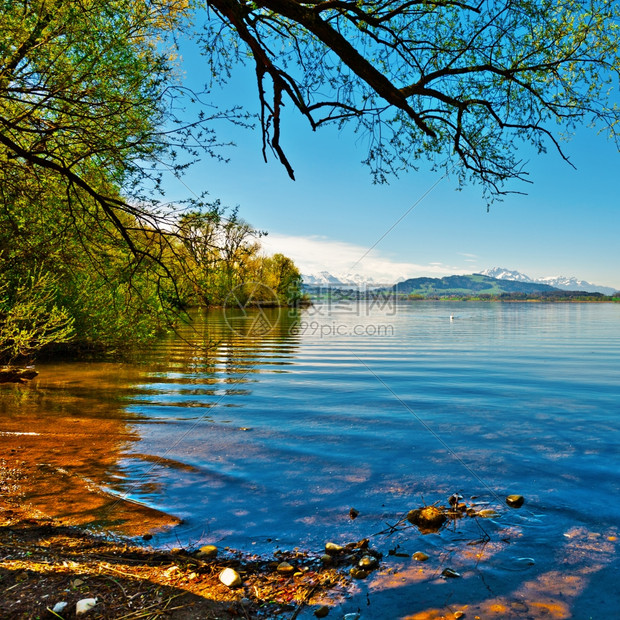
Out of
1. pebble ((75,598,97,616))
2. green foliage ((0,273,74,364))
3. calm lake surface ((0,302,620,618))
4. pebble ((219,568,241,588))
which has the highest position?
green foliage ((0,273,74,364))

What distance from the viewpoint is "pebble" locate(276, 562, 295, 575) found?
450 centimetres

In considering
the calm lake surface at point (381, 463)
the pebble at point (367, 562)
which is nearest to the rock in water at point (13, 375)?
the calm lake surface at point (381, 463)

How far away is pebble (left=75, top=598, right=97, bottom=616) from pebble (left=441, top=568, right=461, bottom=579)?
3.23 m

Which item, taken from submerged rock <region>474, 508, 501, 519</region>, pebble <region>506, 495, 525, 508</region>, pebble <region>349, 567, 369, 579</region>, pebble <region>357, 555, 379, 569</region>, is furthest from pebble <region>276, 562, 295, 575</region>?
pebble <region>506, 495, 525, 508</region>

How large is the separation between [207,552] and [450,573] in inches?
99.5

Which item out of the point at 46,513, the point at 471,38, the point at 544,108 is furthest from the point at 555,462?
the point at 46,513

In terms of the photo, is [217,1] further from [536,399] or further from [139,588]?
[536,399]

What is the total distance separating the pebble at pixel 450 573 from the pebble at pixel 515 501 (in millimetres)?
2177

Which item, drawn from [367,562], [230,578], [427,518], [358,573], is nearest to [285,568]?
[230,578]

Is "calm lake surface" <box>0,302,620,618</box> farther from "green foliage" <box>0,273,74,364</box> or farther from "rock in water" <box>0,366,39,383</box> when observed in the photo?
"green foliage" <box>0,273,74,364</box>

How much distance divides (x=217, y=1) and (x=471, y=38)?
3.67m

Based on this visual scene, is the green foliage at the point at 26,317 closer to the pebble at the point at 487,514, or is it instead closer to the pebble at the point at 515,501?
the pebble at the point at 487,514

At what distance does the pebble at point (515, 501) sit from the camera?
634cm

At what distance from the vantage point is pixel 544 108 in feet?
22.3
